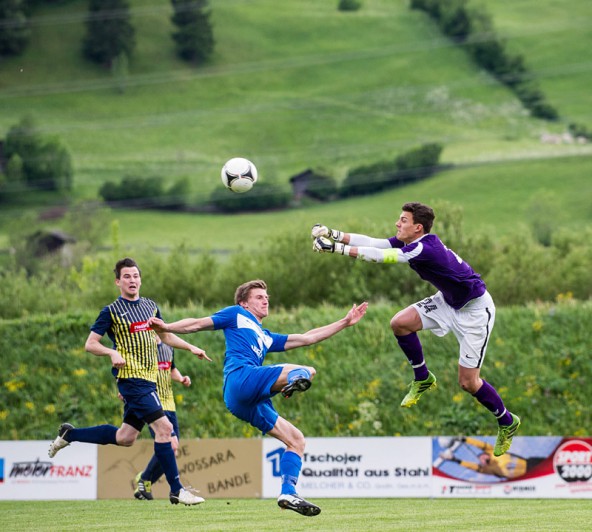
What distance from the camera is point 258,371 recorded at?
30.9 feet

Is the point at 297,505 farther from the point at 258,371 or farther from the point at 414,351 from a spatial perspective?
the point at 414,351

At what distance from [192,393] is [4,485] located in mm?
6174

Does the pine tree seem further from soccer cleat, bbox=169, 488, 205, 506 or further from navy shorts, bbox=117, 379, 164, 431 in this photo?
soccer cleat, bbox=169, 488, 205, 506

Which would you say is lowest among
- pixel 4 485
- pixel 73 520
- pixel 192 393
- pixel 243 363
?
pixel 192 393

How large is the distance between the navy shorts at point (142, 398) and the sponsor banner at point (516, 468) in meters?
5.69

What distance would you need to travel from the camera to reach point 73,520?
1149 centimetres

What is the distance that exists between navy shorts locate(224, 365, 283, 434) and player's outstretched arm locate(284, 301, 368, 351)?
1.95ft

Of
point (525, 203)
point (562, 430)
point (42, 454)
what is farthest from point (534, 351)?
point (525, 203)

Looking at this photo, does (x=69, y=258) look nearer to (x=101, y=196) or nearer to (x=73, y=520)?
(x=101, y=196)

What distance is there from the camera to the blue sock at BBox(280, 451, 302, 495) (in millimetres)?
9305

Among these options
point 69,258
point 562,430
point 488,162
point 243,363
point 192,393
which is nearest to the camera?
point 243,363

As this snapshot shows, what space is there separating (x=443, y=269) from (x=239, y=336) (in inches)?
85.7

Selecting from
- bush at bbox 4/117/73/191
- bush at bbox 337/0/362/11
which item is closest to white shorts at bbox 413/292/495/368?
bush at bbox 4/117/73/191

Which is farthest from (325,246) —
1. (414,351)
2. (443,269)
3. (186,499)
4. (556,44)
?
(556,44)
